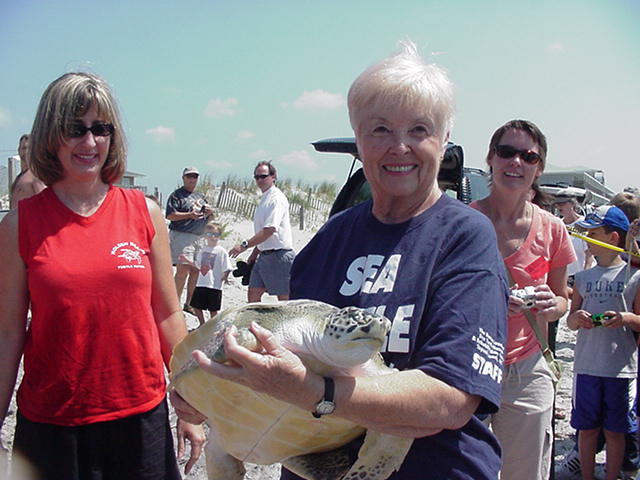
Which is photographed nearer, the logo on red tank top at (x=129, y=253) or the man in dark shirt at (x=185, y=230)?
the logo on red tank top at (x=129, y=253)

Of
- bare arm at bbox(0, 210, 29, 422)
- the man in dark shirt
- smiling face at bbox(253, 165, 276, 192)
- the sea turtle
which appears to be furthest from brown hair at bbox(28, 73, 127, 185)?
the man in dark shirt

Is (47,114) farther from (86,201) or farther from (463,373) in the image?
(463,373)

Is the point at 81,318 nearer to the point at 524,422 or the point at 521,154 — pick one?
the point at 524,422

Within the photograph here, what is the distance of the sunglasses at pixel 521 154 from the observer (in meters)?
2.55

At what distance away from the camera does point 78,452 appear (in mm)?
1740

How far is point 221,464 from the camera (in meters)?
1.44

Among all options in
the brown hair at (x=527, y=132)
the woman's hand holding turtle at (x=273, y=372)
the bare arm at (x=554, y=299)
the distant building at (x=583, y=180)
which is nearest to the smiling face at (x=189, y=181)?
the brown hair at (x=527, y=132)

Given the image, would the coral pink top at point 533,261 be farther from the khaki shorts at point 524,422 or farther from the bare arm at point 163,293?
the bare arm at point 163,293

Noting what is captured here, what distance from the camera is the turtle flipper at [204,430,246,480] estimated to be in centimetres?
144

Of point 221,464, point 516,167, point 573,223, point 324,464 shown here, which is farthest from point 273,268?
point 324,464

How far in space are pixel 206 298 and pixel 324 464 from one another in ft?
17.0

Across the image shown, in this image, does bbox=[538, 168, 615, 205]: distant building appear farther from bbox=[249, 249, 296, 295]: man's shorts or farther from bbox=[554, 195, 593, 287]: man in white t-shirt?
bbox=[249, 249, 296, 295]: man's shorts

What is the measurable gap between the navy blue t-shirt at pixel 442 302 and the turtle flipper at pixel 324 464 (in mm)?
126

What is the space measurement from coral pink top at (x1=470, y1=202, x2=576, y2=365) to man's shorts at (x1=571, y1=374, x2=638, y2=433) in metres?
1.04
